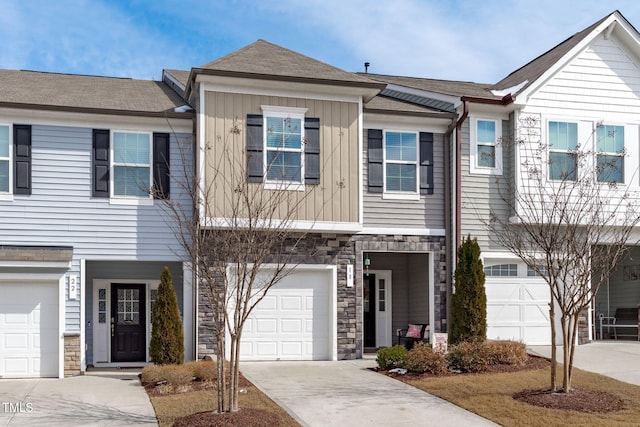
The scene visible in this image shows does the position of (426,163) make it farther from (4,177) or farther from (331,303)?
(4,177)

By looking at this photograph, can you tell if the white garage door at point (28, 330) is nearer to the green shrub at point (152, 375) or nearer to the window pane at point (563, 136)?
the green shrub at point (152, 375)

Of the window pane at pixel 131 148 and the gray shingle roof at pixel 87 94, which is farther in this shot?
the window pane at pixel 131 148

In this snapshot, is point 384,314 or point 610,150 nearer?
point 610,150

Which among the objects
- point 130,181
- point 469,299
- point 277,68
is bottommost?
point 469,299

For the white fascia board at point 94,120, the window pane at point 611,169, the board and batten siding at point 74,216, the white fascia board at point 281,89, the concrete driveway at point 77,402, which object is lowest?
the concrete driveway at point 77,402

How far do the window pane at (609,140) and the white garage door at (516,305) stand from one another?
3.35m

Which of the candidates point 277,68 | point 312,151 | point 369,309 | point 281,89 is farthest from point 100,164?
point 369,309

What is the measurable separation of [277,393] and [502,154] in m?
8.36

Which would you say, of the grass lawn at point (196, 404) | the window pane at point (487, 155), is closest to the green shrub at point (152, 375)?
the grass lawn at point (196, 404)

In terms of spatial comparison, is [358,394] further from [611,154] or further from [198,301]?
[611,154]

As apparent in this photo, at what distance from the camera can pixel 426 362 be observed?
14430 mm

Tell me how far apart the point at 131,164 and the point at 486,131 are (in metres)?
8.03

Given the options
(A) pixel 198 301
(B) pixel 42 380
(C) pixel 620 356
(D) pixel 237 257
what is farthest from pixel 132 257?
(C) pixel 620 356

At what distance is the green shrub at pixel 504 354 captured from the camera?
582 inches
